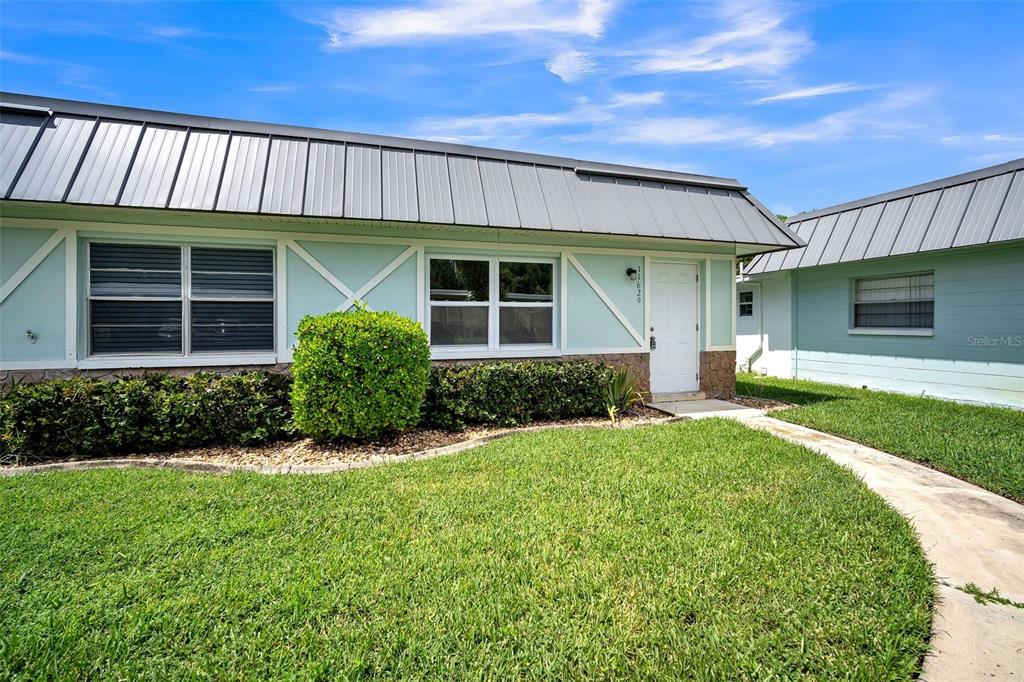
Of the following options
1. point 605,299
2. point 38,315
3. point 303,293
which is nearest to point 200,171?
point 303,293

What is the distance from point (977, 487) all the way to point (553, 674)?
470 centimetres

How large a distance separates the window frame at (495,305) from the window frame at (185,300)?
2.11 meters

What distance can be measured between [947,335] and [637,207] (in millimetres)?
6314

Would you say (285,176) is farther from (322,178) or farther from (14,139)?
(14,139)

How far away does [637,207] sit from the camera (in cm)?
795

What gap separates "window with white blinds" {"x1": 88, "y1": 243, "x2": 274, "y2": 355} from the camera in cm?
619

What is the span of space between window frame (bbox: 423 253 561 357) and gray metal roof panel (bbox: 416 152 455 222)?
82 centimetres

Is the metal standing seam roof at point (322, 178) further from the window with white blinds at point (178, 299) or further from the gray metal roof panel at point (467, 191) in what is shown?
the window with white blinds at point (178, 299)

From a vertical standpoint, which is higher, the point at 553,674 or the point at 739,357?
the point at 739,357

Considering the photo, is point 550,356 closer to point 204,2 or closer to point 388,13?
point 388,13

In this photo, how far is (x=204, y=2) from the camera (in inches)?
251

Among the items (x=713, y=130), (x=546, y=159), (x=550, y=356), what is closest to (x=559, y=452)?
(x=550, y=356)

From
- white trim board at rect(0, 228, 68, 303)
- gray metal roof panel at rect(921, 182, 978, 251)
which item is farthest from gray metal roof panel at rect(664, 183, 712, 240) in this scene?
white trim board at rect(0, 228, 68, 303)

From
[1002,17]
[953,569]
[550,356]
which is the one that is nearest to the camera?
[953,569]
